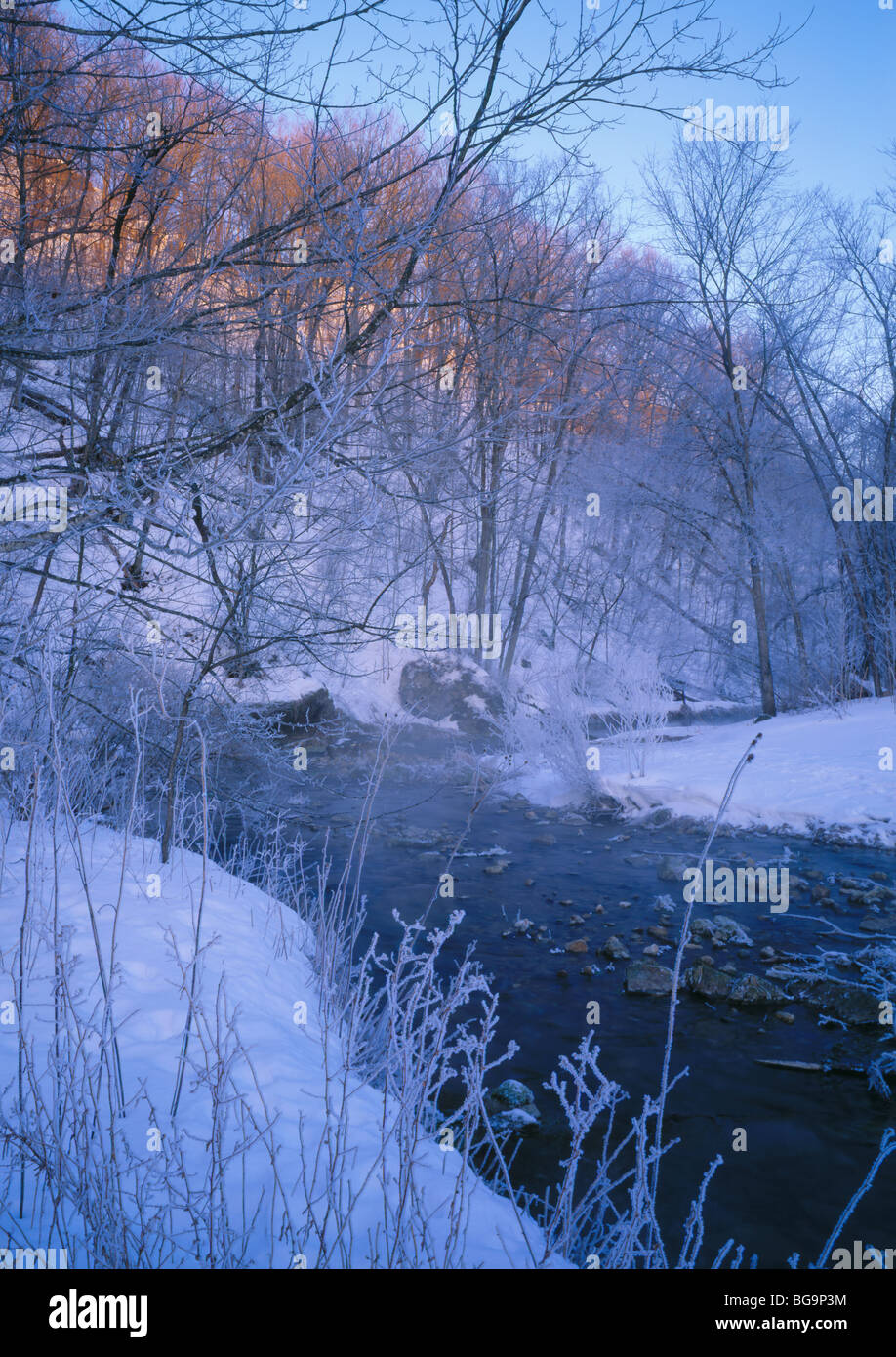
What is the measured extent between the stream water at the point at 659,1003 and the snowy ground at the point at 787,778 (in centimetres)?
50

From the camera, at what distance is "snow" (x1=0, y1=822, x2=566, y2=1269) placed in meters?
2.13

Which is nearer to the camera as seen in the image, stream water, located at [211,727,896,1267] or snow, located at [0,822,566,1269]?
snow, located at [0,822,566,1269]

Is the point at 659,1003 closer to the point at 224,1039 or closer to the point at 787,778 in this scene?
the point at 224,1039

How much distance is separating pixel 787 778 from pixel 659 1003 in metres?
5.79

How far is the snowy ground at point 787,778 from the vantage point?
9.20 m

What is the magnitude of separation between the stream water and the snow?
0.97 m

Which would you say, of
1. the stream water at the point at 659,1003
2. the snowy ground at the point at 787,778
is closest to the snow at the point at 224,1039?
the stream water at the point at 659,1003

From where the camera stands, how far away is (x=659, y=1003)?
5.23 meters

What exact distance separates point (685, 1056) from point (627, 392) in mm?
19916

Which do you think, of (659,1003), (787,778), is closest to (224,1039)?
(659,1003)

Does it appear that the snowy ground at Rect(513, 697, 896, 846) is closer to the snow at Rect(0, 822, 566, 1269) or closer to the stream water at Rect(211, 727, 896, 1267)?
the stream water at Rect(211, 727, 896, 1267)

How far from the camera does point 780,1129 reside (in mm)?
3914

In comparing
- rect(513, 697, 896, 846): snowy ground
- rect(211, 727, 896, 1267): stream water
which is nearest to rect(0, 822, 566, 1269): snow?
rect(211, 727, 896, 1267): stream water

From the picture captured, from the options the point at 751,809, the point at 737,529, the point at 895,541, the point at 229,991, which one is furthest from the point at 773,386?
the point at 229,991
